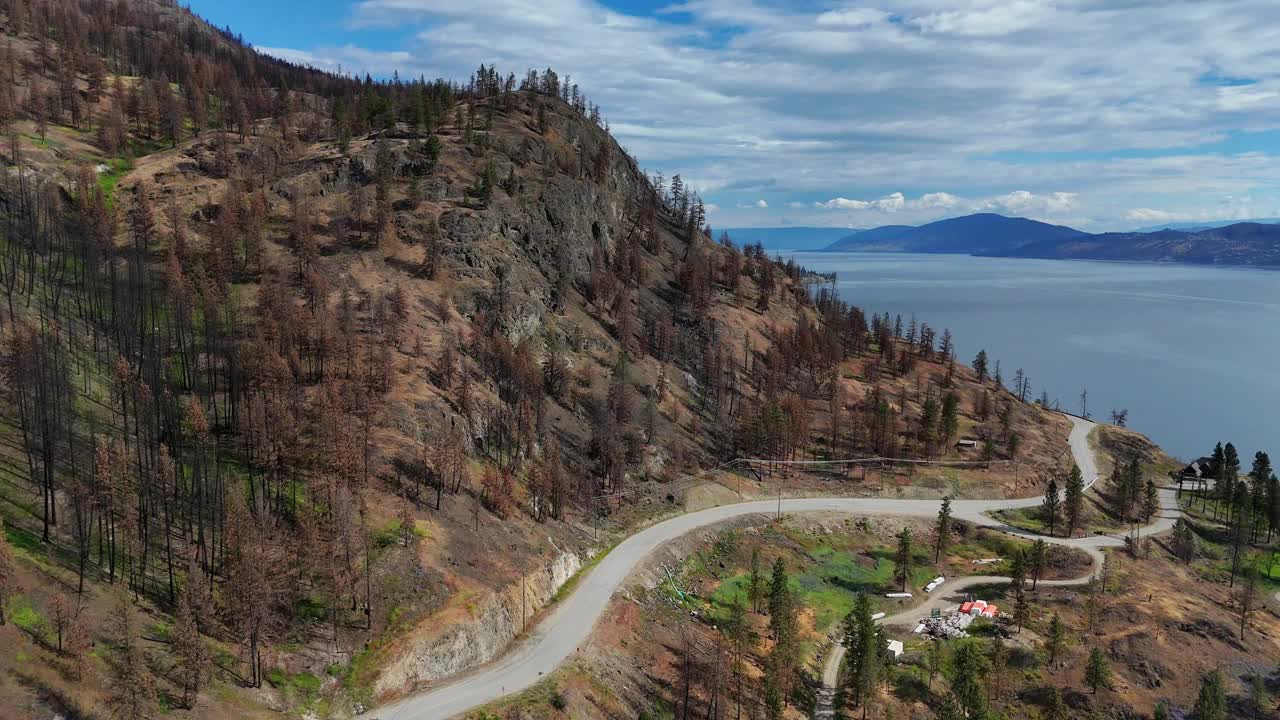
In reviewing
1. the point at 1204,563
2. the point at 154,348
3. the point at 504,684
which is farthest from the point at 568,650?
the point at 1204,563

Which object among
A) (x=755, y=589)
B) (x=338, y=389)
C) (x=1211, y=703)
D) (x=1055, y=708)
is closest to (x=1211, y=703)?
(x=1211, y=703)

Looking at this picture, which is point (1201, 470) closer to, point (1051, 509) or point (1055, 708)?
point (1051, 509)

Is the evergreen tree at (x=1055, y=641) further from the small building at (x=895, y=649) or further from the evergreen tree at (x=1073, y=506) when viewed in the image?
the evergreen tree at (x=1073, y=506)

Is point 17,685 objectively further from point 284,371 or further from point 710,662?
point 710,662

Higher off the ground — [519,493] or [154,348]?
[154,348]

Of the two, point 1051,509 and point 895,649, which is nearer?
point 895,649

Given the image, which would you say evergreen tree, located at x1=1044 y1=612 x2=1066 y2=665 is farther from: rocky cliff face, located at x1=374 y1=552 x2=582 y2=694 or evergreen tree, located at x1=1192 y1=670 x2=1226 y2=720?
rocky cliff face, located at x1=374 y1=552 x2=582 y2=694

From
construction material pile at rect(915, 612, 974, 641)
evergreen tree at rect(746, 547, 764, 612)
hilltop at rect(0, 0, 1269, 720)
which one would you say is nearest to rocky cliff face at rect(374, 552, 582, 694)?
hilltop at rect(0, 0, 1269, 720)
